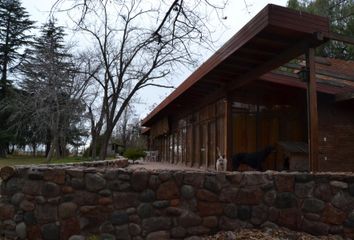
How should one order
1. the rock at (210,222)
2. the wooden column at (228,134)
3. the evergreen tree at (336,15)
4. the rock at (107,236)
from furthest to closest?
the evergreen tree at (336,15) → the wooden column at (228,134) → the rock at (210,222) → the rock at (107,236)

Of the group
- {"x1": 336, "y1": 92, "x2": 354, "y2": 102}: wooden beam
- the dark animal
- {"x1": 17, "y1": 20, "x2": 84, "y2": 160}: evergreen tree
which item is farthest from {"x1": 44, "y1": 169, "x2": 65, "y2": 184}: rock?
{"x1": 17, "y1": 20, "x2": 84, "y2": 160}: evergreen tree

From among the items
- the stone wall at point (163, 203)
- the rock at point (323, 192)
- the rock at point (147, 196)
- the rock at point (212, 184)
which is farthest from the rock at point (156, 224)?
the rock at point (323, 192)

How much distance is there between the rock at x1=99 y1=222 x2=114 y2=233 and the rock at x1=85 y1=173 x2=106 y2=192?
0.50m

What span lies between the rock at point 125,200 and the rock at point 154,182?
10.1 inches

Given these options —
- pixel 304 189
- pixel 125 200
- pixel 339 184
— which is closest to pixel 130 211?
pixel 125 200

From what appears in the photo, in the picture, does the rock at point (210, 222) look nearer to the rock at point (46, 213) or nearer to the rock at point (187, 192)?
the rock at point (187, 192)

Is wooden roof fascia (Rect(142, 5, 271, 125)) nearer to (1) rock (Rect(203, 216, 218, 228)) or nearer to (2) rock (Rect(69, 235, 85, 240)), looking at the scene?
(1) rock (Rect(203, 216, 218, 228))

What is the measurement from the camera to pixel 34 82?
26781mm

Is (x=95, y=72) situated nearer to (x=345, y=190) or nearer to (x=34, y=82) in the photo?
(x=34, y=82)

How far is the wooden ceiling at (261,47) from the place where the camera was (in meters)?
7.82

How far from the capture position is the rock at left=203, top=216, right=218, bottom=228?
5891 mm

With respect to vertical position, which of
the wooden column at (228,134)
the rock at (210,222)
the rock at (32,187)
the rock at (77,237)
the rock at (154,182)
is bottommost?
the rock at (77,237)

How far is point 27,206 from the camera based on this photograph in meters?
5.90

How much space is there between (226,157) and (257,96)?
2.65 metres
